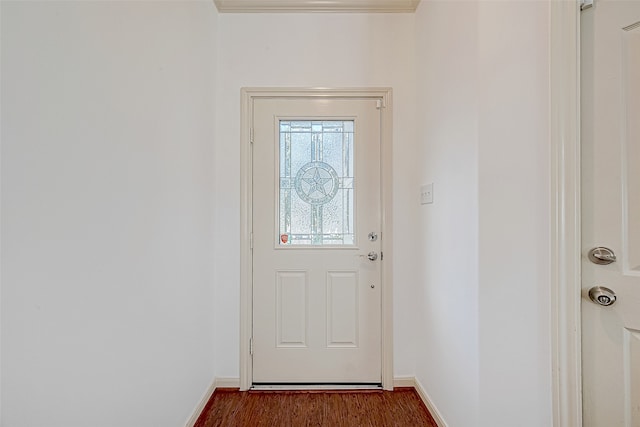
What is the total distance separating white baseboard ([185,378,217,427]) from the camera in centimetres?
179

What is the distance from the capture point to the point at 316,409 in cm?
196

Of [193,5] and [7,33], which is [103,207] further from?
[193,5]

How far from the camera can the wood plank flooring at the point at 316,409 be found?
1848 mm

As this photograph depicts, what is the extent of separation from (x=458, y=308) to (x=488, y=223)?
482 millimetres
